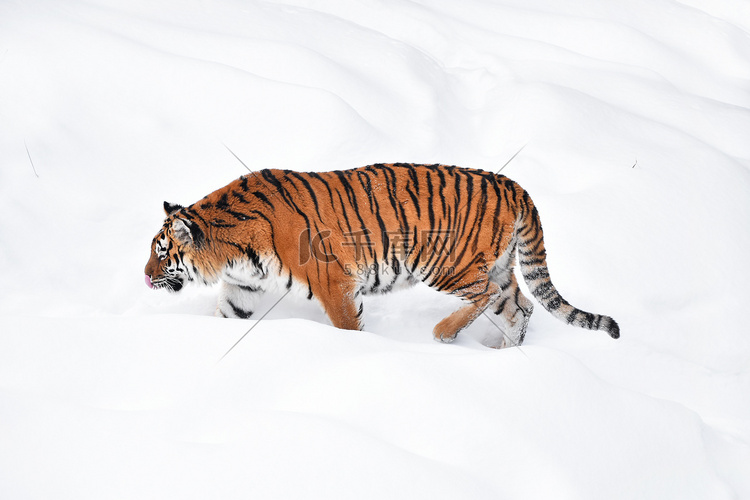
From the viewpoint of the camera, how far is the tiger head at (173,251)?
334cm

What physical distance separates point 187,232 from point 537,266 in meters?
2.03

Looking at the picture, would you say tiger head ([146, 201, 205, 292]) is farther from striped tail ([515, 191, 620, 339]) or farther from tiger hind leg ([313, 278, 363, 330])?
striped tail ([515, 191, 620, 339])

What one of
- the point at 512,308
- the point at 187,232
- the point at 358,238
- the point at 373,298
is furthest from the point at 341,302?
the point at 512,308

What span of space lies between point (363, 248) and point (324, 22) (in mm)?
4335

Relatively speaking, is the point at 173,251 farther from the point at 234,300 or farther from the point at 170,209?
the point at 234,300

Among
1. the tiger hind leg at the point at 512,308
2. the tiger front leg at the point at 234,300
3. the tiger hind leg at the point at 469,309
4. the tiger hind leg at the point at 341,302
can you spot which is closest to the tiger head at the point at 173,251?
the tiger front leg at the point at 234,300

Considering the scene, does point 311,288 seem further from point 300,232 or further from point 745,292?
point 745,292

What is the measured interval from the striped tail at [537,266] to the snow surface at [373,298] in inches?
10.0

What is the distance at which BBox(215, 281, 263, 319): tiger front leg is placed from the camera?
3.64m

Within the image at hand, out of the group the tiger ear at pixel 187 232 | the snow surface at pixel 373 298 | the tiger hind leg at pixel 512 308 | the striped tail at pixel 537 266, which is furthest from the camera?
the tiger hind leg at pixel 512 308

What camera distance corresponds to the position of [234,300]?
3.65 m

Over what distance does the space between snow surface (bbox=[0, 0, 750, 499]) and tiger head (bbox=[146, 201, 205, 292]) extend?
0.26m

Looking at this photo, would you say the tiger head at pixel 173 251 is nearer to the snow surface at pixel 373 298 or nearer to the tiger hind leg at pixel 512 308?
the snow surface at pixel 373 298

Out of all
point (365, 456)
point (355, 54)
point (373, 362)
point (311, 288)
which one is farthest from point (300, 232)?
point (355, 54)
